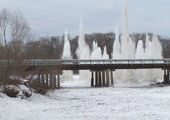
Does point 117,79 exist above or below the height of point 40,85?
below

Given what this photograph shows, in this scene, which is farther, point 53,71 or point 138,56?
point 138,56

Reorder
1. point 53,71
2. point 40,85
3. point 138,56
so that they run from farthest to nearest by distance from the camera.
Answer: point 138,56
point 53,71
point 40,85

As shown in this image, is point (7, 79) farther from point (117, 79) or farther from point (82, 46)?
point (82, 46)

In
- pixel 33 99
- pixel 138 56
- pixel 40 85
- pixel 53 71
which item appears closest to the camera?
pixel 33 99

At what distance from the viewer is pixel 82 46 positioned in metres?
87.8

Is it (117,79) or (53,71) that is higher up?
(53,71)

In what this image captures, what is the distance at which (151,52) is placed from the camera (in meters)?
82.1

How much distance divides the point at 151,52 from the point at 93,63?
89.8 ft

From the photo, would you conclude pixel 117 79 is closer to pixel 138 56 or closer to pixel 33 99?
pixel 138 56

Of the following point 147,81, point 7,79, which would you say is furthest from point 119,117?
point 147,81

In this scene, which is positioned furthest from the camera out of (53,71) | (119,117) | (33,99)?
(53,71)

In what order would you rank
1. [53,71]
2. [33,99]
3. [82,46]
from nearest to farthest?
A: [33,99] → [53,71] → [82,46]

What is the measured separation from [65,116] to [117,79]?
180ft

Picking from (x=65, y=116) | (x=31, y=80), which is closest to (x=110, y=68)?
(x=31, y=80)
